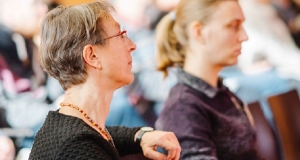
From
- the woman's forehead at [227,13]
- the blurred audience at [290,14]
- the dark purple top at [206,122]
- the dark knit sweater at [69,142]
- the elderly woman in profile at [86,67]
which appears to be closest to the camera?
the dark knit sweater at [69,142]

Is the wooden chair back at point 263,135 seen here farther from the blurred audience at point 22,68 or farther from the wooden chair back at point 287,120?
the blurred audience at point 22,68

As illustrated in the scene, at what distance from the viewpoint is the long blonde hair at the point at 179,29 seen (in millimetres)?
1863

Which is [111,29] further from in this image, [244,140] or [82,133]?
[244,140]

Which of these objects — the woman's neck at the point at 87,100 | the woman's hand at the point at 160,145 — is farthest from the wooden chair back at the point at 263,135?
the woman's neck at the point at 87,100

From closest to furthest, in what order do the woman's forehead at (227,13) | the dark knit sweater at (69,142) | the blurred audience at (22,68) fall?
1. the dark knit sweater at (69,142)
2. the woman's forehead at (227,13)
3. the blurred audience at (22,68)

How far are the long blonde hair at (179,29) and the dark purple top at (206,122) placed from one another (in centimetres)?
14

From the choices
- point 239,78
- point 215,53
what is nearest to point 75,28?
point 215,53

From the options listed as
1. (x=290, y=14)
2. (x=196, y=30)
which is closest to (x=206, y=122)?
(x=196, y=30)

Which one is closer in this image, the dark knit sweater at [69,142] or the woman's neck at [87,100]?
the dark knit sweater at [69,142]

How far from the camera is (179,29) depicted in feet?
6.34

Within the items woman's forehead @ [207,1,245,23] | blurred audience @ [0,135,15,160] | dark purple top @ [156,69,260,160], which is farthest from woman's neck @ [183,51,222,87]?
blurred audience @ [0,135,15,160]

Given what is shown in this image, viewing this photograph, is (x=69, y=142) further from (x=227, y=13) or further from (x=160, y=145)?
(x=227, y=13)

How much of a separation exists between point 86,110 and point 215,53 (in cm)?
80

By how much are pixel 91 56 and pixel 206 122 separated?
61 centimetres
